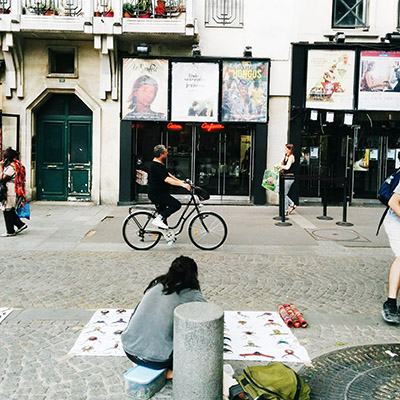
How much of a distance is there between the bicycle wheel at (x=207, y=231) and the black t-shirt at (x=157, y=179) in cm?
80

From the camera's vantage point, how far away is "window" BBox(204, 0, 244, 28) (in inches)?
576

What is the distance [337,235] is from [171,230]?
12.2ft

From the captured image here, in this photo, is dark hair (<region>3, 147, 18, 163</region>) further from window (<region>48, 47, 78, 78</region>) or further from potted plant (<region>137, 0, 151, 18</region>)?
potted plant (<region>137, 0, 151, 18</region>)

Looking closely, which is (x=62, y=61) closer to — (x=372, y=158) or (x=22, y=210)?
(x=22, y=210)

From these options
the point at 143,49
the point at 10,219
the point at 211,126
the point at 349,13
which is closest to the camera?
the point at 10,219

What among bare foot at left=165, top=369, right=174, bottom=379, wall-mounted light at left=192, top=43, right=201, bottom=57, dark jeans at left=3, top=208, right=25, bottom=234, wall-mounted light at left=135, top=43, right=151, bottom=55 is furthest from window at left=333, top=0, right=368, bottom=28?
bare foot at left=165, top=369, right=174, bottom=379

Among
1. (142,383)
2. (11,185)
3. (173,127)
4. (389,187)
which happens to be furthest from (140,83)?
(142,383)

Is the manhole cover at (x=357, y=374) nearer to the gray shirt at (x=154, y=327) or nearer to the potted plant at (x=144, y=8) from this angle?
the gray shirt at (x=154, y=327)

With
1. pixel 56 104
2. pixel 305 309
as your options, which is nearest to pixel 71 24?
pixel 56 104

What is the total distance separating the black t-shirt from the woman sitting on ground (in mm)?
4647

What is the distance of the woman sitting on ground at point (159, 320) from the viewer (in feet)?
13.7

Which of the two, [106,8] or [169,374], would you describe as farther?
[106,8]

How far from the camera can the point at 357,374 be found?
4.57m

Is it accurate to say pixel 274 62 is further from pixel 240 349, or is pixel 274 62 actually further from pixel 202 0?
pixel 240 349
